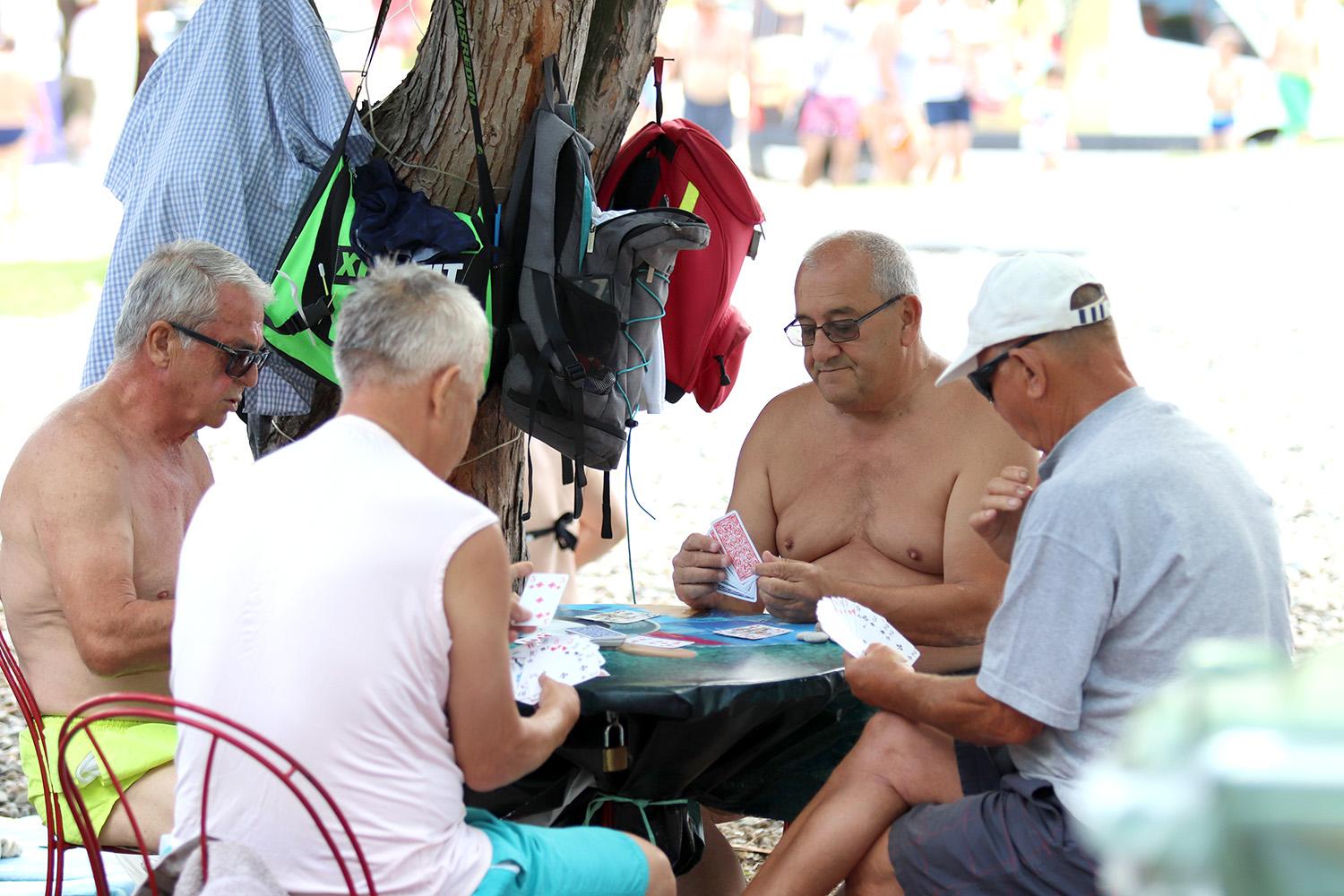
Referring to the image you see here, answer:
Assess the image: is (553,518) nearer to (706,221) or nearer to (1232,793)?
Answer: (706,221)

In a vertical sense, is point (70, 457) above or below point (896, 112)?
below

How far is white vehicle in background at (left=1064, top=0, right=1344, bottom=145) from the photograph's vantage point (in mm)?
17219

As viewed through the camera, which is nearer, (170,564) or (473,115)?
(170,564)

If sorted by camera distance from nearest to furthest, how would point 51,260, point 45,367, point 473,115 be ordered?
point 473,115 → point 45,367 → point 51,260

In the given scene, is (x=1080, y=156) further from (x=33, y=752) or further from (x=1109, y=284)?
(x=33, y=752)

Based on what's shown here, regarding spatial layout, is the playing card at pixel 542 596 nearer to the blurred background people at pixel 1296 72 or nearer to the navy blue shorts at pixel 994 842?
the navy blue shorts at pixel 994 842

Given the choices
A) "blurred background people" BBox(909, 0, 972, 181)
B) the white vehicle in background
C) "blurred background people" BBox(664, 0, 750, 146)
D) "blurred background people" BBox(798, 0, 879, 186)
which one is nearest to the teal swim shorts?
"blurred background people" BBox(664, 0, 750, 146)

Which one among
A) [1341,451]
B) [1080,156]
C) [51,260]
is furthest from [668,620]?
[1080,156]

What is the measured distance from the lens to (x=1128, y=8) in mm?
17359

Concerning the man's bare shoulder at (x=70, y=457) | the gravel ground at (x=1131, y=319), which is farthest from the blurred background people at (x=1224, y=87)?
the man's bare shoulder at (x=70, y=457)

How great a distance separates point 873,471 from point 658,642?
0.94 meters

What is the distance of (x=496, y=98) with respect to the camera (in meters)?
3.55

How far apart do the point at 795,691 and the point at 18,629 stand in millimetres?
1578

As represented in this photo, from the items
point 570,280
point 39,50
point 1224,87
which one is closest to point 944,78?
point 1224,87
